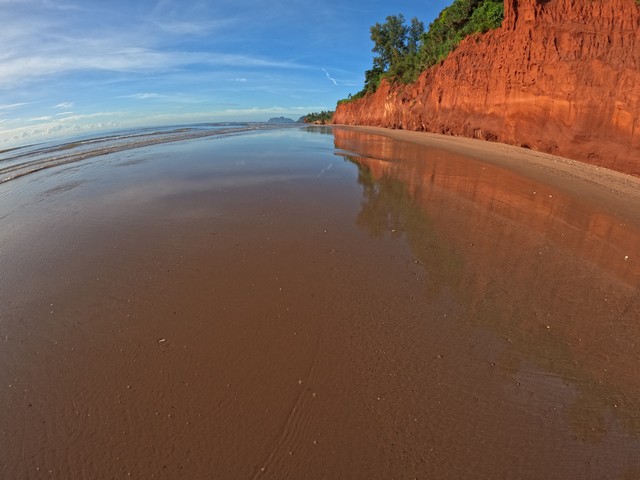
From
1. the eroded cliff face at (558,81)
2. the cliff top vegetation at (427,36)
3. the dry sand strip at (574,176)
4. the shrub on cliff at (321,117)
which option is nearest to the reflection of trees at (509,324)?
the dry sand strip at (574,176)

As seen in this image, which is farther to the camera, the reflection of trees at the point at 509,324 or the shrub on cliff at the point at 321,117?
the shrub on cliff at the point at 321,117

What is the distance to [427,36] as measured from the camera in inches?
1459

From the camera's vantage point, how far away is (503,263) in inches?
231

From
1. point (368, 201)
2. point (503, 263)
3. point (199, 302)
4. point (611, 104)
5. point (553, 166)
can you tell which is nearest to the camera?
point (199, 302)

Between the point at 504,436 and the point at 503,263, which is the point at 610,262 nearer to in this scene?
the point at 503,263

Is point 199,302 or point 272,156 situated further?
→ point 272,156

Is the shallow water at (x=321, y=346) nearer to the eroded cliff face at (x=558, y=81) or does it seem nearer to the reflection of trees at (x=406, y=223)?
the reflection of trees at (x=406, y=223)

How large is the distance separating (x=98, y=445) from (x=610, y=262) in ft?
25.8

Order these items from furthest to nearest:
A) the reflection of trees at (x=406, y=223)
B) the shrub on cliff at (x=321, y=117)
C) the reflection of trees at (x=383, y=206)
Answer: the shrub on cliff at (x=321, y=117) < the reflection of trees at (x=383, y=206) < the reflection of trees at (x=406, y=223)

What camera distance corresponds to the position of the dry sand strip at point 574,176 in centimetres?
923

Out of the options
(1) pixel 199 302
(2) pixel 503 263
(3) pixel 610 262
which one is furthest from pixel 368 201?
(1) pixel 199 302

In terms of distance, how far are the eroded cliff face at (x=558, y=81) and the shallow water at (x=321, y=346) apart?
7.39 metres

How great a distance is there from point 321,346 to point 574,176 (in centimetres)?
1291

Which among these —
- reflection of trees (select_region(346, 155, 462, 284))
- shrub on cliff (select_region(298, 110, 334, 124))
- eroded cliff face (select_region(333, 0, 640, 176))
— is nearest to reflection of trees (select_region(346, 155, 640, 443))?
reflection of trees (select_region(346, 155, 462, 284))
